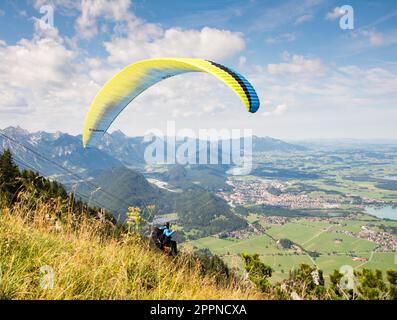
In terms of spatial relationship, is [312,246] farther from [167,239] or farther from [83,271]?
[83,271]

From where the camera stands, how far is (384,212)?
174250 millimetres

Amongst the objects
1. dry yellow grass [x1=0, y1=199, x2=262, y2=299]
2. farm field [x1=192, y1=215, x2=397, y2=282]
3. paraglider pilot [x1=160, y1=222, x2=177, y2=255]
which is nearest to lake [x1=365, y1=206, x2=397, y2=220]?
farm field [x1=192, y1=215, x2=397, y2=282]

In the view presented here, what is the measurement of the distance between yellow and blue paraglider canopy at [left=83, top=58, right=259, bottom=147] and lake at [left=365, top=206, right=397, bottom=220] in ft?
581

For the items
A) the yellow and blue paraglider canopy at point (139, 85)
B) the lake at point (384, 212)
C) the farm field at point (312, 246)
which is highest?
the yellow and blue paraglider canopy at point (139, 85)

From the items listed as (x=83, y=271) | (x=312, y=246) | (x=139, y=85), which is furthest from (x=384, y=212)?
(x=83, y=271)

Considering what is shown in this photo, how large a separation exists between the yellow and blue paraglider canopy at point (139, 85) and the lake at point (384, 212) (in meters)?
177

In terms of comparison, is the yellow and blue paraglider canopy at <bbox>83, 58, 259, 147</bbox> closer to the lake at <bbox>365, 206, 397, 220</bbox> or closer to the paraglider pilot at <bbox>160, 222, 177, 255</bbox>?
the paraglider pilot at <bbox>160, 222, 177, 255</bbox>

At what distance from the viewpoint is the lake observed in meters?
164

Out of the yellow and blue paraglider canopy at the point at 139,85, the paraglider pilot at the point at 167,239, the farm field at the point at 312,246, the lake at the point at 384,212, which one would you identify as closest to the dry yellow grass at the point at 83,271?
the paraglider pilot at the point at 167,239

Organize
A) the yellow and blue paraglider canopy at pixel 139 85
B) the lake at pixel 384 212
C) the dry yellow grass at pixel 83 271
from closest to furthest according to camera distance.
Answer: the dry yellow grass at pixel 83 271 → the yellow and blue paraglider canopy at pixel 139 85 → the lake at pixel 384 212

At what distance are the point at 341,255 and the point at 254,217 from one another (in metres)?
73.2

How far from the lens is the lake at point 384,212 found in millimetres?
163750

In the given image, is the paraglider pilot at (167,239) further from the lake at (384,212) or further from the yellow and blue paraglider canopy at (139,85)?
the lake at (384,212)
